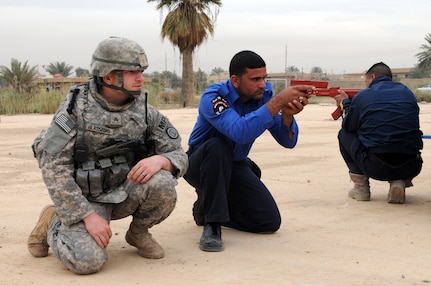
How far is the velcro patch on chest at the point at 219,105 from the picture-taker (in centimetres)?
443

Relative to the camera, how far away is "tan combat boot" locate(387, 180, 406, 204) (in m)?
5.67

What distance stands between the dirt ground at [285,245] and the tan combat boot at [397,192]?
0.28 feet

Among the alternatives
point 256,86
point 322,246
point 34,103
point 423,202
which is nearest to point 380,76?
point 423,202

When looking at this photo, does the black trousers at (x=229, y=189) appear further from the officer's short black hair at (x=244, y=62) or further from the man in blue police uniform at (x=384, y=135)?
the man in blue police uniform at (x=384, y=135)

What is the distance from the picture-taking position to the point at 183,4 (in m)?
31.0

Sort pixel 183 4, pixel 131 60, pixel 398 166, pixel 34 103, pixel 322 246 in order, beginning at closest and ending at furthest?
pixel 131 60, pixel 322 246, pixel 398 166, pixel 34 103, pixel 183 4

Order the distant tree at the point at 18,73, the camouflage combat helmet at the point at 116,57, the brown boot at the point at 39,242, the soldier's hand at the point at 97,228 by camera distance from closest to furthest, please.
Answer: the soldier's hand at the point at 97,228 < the camouflage combat helmet at the point at 116,57 < the brown boot at the point at 39,242 < the distant tree at the point at 18,73

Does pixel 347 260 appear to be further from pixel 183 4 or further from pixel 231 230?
pixel 183 4

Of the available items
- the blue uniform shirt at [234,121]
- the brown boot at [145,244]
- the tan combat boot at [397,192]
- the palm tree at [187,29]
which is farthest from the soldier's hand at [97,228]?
the palm tree at [187,29]

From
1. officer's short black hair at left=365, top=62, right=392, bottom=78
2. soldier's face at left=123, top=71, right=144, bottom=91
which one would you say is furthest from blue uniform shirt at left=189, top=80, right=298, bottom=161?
officer's short black hair at left=365, top=62, right=392, bottom=78

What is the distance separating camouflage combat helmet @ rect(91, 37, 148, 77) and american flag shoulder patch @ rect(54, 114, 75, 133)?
319 millimetres

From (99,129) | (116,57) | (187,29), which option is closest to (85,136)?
(99,129)

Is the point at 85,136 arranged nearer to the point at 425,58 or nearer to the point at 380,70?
the point at 380,70

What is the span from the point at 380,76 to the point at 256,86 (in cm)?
190
